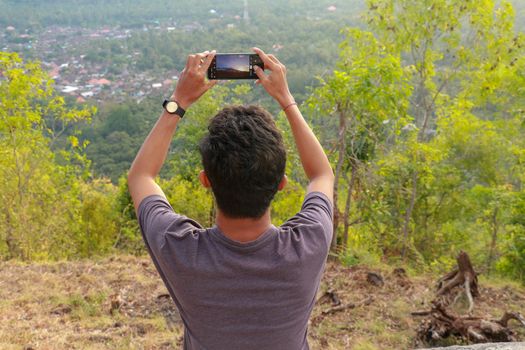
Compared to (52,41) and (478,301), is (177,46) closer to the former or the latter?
(52,41)

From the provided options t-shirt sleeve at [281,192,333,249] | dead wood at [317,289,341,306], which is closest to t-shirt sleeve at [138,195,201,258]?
t-shirt sleeve at [281,192,333,249]

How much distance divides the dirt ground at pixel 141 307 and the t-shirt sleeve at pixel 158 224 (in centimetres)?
294

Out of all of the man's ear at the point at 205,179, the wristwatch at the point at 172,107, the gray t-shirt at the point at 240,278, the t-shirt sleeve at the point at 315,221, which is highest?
the wristwatch at the point at 172,107

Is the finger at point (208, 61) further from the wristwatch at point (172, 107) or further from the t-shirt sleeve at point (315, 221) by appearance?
the t-shirt sleeve at point (315, 221)

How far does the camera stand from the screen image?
1615 millimetres

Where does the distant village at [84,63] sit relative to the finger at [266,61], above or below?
below

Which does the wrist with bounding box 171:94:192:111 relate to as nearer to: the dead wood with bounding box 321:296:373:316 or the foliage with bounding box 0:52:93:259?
the dead wood with bounding box 321:296:373:316

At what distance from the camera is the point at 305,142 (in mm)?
1446

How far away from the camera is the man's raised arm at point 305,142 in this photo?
1425 mm

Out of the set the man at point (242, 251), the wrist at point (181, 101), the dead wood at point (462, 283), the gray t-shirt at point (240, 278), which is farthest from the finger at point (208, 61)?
the dead wood at point (462, 283)

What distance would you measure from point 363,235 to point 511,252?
2872 millimetres

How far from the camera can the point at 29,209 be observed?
9.30 m

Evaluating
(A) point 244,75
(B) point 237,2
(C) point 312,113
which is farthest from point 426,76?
(B) point 237,2

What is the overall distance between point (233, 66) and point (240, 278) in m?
0.79
